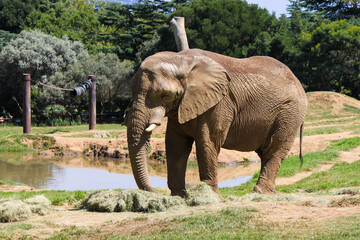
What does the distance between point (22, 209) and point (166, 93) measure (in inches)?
106

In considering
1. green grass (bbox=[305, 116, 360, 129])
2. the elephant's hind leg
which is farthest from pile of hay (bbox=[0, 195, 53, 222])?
green grass (bbox=[305, 116, 360, 129])

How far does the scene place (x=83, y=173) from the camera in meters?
18.9

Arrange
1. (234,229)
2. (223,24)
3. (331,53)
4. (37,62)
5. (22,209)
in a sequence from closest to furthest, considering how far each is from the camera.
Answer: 1. (234,229)
2. (22,209)
3. (331,53)
4. (37,62)
5. (223,24)

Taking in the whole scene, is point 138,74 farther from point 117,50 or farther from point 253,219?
point 117,50

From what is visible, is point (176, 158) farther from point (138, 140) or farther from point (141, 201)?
point (141, 201)

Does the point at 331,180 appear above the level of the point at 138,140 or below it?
below

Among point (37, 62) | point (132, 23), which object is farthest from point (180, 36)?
point (132, 23)

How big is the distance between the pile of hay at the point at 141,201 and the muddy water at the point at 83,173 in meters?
7.10

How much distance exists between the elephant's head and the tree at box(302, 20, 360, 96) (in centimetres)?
2650

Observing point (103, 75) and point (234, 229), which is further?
point (103, 75)

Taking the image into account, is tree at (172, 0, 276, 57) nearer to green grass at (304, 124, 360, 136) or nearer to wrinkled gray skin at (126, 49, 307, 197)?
green grass at (304, 124, 360, 136)

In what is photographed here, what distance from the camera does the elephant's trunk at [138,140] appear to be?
27.9ft

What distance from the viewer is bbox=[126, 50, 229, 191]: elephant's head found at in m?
8.55

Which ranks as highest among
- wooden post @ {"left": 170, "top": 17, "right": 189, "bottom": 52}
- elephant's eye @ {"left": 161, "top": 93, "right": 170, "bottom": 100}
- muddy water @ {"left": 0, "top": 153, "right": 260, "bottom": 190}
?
wooden post @ {"left": 170, "top": 17, "right": 189, "bottom": 52}
